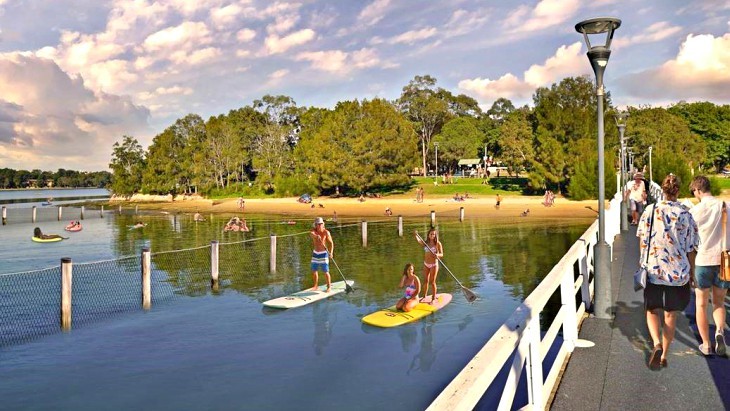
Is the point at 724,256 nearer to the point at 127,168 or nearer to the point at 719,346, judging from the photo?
the point at 719,346

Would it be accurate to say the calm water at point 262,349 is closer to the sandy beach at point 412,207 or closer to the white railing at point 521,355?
the white railing at point 521,355

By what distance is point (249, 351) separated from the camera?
36.7 ft

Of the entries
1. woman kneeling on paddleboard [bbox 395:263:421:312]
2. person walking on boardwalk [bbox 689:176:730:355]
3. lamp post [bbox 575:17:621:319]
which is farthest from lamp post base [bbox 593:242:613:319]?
woman kneeling on paddleboard [bbox 395:263:421:312]

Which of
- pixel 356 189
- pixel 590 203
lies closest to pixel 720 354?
pixel 590 203

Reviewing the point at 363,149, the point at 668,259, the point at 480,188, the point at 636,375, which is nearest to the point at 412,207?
the point at 363,149

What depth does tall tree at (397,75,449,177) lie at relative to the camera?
103875 millimetres

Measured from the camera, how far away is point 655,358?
6340 millimetres

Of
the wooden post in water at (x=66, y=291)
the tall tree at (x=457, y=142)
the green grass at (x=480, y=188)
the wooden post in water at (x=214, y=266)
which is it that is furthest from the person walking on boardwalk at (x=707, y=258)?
the tall tree at (x=457, y=142)

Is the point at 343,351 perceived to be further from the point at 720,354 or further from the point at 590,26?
the point at 590,26

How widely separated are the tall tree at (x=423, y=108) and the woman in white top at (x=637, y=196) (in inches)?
3126

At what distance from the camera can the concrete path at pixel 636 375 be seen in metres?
5.21

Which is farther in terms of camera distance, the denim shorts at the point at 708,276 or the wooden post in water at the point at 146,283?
the wooden post in water at the point at 146,283

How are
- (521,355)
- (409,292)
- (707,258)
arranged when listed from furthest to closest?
(409,292)
(707,258)
(521,355)

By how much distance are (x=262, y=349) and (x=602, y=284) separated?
6.66 metres
